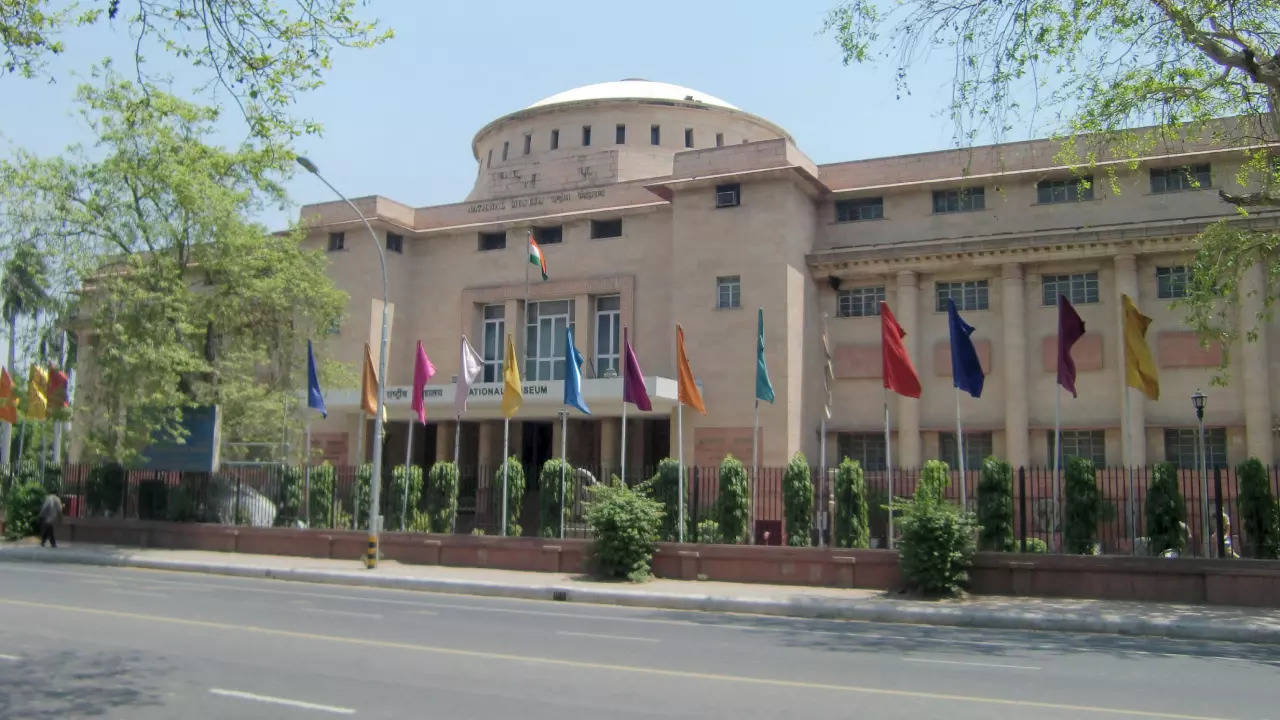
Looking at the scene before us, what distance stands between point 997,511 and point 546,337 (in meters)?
21.2

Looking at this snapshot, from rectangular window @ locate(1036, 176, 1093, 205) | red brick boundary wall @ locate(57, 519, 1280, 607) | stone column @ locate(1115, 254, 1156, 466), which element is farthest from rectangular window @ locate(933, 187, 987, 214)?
red brick boundary wall @ locate(57, 519, 1280, 607)

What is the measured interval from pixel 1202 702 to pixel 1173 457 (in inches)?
918

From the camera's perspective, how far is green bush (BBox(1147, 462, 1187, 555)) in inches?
710

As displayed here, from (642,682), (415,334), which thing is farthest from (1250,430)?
(415,334)

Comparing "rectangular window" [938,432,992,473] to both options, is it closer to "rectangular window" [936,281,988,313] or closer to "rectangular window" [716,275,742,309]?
"rectangular window" [936,281,988,313]

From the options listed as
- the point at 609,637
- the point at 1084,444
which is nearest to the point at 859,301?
the point at 1084,444

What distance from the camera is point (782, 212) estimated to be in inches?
1268

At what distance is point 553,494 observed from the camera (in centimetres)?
2391

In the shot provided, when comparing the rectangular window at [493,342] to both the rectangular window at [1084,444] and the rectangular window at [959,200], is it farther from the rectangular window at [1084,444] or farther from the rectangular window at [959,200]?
the rectangular window at [1084,444]

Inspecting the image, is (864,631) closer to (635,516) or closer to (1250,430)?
(635,516)

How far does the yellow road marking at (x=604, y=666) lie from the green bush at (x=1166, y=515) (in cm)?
1118

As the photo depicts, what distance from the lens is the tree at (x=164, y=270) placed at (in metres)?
27.5

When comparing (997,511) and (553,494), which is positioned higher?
(553,494)

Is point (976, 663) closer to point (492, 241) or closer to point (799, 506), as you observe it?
point (799, 506)
